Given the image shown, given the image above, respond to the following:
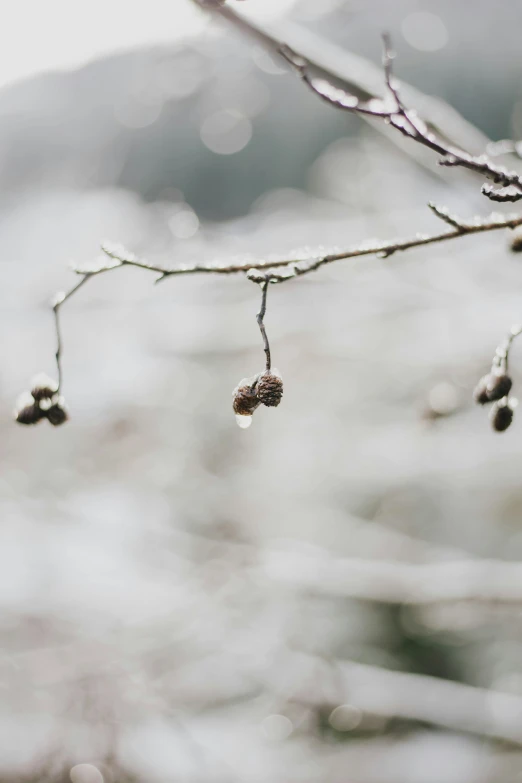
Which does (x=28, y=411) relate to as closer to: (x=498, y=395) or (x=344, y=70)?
(x=498, y=395)

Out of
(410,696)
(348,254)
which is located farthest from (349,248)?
(410,696)

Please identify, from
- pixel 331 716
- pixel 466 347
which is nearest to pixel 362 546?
pixel 331 716

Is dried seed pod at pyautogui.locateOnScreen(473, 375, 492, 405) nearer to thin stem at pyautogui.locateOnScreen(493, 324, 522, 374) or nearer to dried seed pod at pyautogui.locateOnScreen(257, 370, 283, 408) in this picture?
thin stem at pyautogui.locateOnScreen(493, 324, 522, 374)

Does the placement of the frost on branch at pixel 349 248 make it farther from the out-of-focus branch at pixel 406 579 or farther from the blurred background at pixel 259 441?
the out-of-focus branch at pixel 406 579

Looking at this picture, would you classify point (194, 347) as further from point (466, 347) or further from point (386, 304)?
point (466, 347)

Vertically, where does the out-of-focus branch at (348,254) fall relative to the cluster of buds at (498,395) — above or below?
above

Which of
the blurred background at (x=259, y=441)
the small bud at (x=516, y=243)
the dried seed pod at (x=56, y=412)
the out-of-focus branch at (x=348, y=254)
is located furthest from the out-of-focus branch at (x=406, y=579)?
the out-of-focus branch at (x=348, y=254)

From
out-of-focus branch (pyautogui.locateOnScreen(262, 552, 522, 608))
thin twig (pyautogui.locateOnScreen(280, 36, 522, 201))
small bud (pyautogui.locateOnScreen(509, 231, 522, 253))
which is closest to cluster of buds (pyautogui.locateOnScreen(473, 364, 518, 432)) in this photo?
small bud (pyautogui.locateOnScreen(509, 231, 522, 253))
